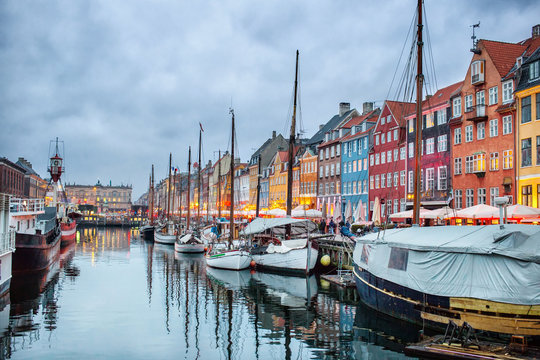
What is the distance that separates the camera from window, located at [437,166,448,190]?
5056 cm

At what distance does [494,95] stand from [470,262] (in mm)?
29929

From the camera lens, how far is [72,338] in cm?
2034

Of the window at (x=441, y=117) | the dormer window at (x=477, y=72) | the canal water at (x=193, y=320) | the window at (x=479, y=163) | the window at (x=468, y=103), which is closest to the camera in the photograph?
the canal water at (x=193, y=320)

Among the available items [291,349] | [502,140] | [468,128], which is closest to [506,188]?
[502,140]

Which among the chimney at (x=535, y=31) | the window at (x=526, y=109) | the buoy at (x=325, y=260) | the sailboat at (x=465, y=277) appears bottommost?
the buoy at (x=325, y=260)

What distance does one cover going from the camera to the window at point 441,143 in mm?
51003

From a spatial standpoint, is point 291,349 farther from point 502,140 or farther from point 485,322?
point 502,140

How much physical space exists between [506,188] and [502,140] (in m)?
3.93

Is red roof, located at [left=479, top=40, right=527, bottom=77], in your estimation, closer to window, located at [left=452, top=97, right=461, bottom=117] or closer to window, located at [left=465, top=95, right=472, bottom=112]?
window, located at [left=465, top=95, right=472, bottom=112]

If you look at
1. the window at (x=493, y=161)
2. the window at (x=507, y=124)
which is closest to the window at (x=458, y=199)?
the window at (x=493, y=161)

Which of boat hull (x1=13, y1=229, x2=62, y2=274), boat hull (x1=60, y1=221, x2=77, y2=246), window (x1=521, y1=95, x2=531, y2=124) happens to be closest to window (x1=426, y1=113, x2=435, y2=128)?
window (x1=521, y1=95, x2=531, y2=124)

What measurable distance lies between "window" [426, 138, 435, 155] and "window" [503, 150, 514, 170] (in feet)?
36.7

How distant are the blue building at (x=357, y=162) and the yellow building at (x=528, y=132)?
27392 mm

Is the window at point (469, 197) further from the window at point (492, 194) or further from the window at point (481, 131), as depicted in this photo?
the window at point (481, 131)
